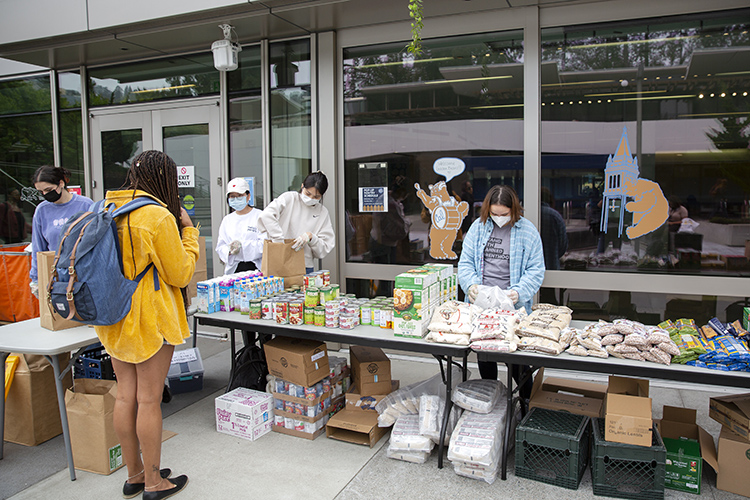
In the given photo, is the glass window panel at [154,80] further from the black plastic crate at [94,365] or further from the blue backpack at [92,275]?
the blue backpack at [92,275]

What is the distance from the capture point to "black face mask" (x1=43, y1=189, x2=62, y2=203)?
4.39m

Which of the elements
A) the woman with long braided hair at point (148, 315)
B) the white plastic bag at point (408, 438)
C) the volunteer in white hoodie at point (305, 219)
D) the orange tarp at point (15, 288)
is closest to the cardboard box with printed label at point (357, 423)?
the white plastic bag at point (408, 438)

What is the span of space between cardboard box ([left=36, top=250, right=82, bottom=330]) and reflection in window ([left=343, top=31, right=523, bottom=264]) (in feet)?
9.64

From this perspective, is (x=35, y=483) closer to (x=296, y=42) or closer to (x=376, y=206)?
Answer: (x=376, y=206)

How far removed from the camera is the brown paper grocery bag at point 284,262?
4180 mm

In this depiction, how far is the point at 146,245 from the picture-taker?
270 centimetres

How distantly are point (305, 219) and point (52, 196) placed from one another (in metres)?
2.14

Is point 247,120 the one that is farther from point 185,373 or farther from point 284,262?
point 185,373

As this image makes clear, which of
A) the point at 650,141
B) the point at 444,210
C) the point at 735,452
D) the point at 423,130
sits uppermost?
the point at 423,130

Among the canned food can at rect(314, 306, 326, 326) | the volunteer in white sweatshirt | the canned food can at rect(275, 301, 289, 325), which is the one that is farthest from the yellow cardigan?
the volunteer in white sweatshirt

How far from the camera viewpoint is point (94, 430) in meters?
3.27

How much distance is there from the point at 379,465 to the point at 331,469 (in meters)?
0.31

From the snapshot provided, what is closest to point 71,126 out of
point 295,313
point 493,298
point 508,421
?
point 295,313

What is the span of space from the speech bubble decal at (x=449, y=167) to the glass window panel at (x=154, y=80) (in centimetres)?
300
